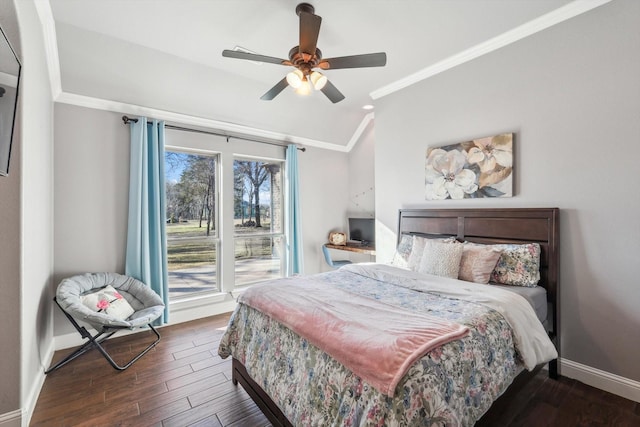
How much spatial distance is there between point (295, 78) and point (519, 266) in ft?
7.84

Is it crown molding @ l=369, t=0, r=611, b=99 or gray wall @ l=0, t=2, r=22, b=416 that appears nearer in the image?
gray wall @ l=0, t=2, r=22, b=416

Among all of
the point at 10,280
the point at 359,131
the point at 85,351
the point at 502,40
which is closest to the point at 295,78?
the point at 502,40

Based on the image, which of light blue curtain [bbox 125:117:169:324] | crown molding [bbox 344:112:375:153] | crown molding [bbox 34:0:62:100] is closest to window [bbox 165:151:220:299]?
light blue curtain [bbox 125:117:169:324]

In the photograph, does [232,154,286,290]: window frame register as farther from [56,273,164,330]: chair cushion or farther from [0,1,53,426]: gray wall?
[0,1,53,426]: gray wall

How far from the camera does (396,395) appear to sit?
3.57ft

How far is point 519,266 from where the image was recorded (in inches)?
92.6

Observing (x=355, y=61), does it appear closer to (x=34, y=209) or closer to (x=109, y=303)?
(x=34, y=209)

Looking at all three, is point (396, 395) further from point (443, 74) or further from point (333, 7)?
point (443, 74)

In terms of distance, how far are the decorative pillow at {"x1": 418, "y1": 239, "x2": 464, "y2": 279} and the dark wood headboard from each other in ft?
1.31

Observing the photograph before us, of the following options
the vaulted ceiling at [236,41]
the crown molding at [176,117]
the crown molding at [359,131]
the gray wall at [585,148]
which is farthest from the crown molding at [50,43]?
the crown molding at [359,131]

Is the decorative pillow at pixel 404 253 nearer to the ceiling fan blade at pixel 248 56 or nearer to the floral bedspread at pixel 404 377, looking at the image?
the floral bedspread at pixel 404 377

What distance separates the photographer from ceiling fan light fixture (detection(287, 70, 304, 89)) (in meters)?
2.26

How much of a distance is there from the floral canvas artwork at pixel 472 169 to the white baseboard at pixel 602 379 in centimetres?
149

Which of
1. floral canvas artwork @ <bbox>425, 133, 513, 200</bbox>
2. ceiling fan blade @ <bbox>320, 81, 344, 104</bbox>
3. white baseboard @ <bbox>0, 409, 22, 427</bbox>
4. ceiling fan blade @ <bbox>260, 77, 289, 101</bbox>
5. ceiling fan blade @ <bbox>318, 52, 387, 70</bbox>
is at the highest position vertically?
ceiling fan blade @ <bbox>318, 52, 387, 70</bbox>
